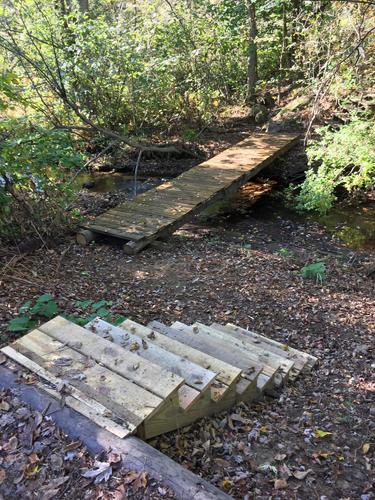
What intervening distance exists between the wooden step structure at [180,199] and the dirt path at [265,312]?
0.32 metres

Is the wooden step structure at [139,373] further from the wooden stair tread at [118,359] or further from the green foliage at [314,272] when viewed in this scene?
the green foliage at [314,272]

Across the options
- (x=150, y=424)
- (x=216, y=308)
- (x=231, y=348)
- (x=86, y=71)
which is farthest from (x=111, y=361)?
(x=86, y=71)

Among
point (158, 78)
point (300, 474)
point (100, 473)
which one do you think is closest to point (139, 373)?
point (100, 473)

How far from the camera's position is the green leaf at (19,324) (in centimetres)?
404

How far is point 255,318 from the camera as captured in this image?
553 cm

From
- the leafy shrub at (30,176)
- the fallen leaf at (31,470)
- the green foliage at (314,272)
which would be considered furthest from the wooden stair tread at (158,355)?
the green foliage at (314,272)

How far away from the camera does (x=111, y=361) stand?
9.43ft

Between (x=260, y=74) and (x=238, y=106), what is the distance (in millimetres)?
1403

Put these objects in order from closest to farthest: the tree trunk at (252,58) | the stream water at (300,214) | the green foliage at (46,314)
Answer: the green foliage at (46,314) → the stream water at (300,214) → the tree trunk at (252,58)

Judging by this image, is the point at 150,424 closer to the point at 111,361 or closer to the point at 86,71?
the point at 111,361

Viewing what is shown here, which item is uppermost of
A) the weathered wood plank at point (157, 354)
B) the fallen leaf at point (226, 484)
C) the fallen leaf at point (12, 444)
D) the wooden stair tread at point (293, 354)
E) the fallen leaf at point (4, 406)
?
the fallen leaf at point (4, 406)

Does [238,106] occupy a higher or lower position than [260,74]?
lower

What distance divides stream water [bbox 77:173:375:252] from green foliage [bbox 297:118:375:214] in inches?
13.2

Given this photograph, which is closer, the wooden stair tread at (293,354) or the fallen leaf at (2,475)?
the fallen leaf at (2,475)
